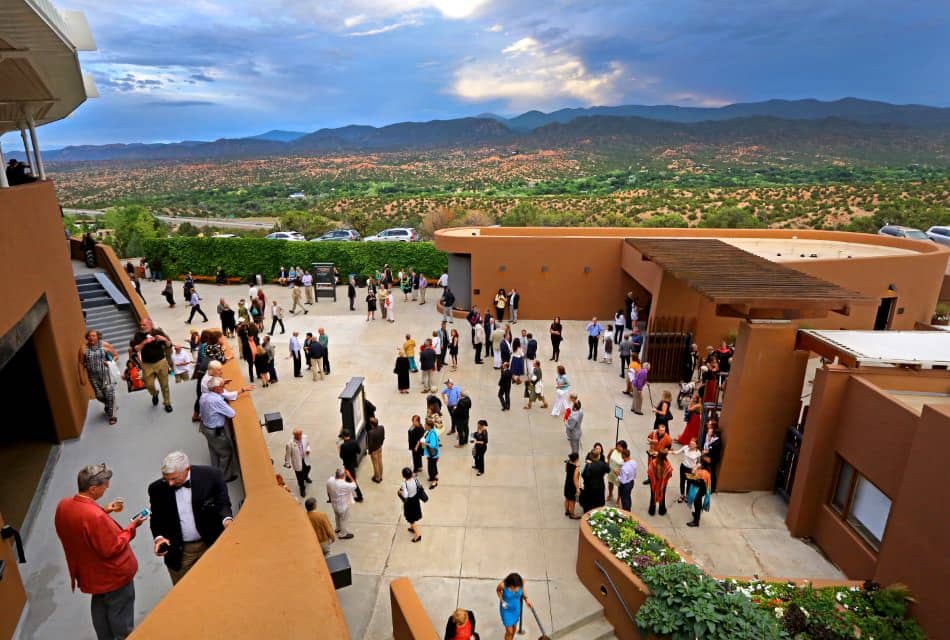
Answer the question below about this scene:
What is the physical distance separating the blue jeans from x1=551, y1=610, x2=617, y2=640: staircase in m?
2.11

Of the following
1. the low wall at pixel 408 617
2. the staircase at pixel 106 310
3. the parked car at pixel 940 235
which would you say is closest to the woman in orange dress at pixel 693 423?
the low wall at pixel 408 617

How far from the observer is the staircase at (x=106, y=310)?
13156mm

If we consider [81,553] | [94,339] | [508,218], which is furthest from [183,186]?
[81,553]

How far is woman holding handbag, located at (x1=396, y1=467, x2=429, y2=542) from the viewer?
777cm

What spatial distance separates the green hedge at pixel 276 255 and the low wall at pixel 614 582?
21042 mm

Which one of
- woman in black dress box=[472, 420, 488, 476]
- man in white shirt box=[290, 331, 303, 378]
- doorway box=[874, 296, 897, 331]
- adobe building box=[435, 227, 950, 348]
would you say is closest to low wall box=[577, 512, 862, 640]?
woman in black dress box=[472, 420, 488, 476]

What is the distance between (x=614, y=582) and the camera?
6.57 metres

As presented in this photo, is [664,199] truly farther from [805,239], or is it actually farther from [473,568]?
[473,568]

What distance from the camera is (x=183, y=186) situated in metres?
96.1

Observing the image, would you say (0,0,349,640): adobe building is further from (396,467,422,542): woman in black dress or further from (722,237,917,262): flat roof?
(722,237,917,262): flat roof

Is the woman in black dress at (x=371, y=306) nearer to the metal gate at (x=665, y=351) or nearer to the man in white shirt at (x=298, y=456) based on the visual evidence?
the metal gate at (x=665, y=351)

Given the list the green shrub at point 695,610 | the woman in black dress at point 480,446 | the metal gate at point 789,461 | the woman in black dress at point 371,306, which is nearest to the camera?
the green shrub at point 695,610

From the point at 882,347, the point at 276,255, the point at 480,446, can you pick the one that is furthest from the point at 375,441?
the point at 276,255

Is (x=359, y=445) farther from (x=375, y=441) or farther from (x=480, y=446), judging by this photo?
(x=480, y=446)
